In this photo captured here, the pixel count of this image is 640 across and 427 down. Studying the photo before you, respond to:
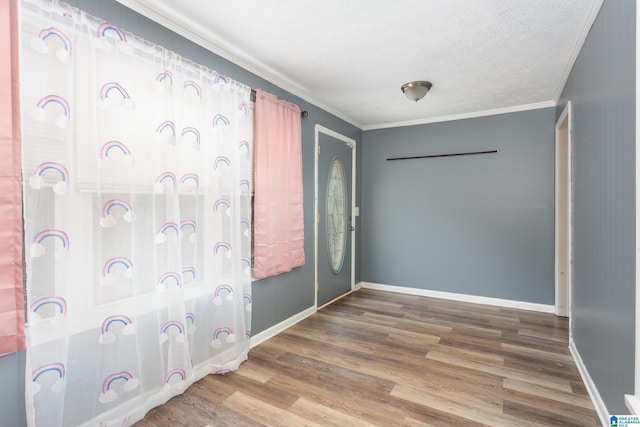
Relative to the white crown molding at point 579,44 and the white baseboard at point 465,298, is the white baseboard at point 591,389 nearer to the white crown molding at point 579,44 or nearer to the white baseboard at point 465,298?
the white baseboard at point 465,298

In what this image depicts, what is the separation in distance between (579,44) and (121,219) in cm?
336

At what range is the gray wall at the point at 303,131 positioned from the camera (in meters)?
1.87

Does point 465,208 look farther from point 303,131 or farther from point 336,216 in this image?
point 303,131

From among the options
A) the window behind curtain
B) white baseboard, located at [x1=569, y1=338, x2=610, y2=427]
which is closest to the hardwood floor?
white baseboard, located at [x1=569, y1=338, x2=610, y2=427]

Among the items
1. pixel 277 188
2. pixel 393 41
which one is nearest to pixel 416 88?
pixel 393 41

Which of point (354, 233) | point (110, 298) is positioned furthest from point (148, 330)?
point (354, 233)

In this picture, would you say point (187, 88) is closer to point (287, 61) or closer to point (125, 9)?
point (125, 9)

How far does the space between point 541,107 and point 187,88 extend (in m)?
3.91

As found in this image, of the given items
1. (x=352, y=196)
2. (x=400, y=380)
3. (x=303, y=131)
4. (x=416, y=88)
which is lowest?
(x=400, y=380)

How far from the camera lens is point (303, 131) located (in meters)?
3.51

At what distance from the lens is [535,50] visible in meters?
2.53

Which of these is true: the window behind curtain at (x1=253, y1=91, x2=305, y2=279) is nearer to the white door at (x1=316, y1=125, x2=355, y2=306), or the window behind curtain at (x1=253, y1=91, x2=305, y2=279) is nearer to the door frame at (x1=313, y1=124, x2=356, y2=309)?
the door frame at (x1=313, y1=124, x2=356, y2=309)

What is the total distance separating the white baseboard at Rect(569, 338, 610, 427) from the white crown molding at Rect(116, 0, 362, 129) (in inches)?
134

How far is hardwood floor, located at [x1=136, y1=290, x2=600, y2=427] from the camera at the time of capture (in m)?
1.93
